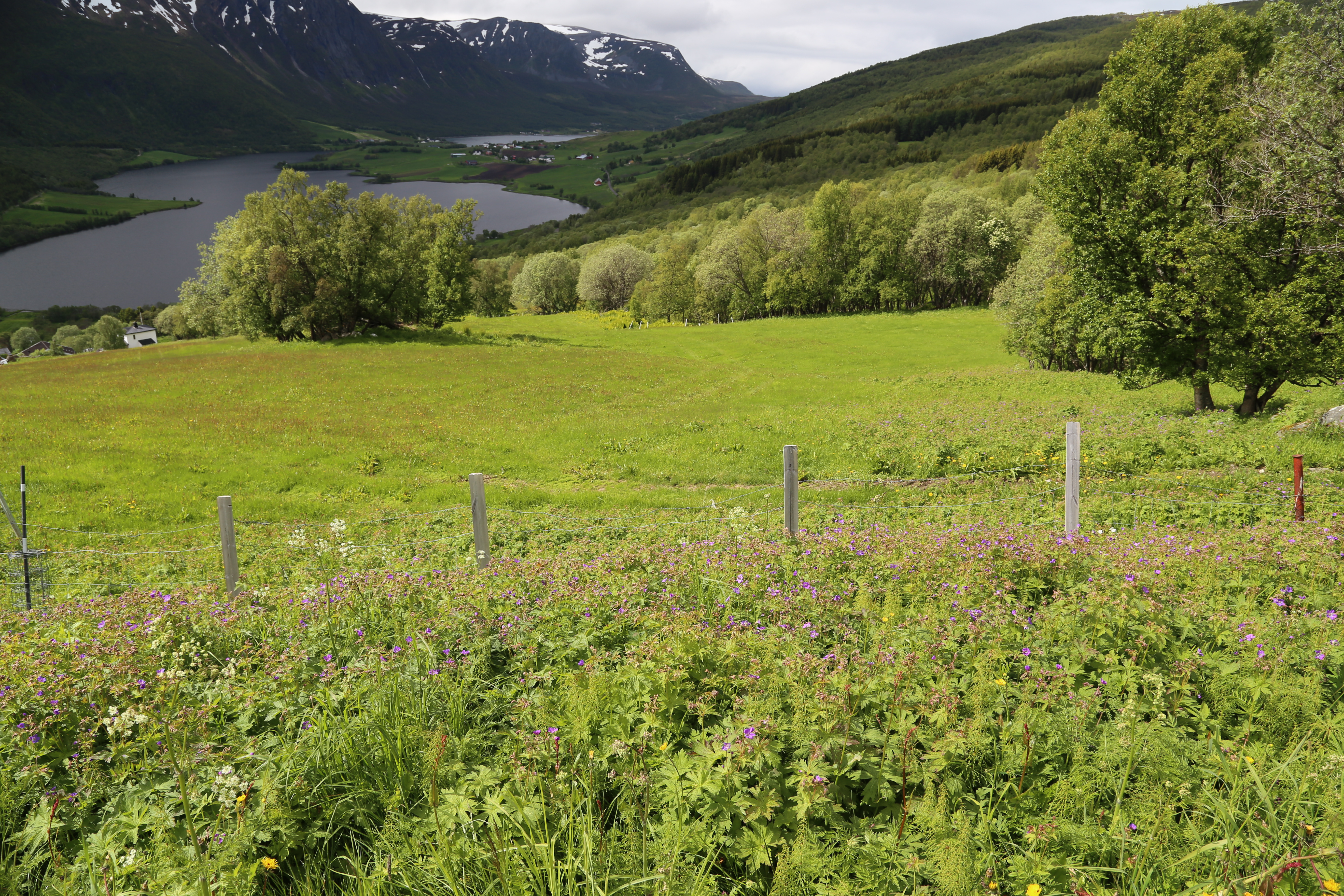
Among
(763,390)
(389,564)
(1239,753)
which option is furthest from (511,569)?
(763,390)

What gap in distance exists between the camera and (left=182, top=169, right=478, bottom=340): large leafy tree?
53.9m

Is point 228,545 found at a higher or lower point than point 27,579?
higher

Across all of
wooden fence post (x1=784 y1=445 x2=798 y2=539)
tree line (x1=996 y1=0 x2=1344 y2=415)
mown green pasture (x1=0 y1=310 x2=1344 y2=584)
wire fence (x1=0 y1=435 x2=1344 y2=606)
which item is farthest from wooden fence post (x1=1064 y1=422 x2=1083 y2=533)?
tree line (x1=996 y1=0 x2=1344 y2=415)

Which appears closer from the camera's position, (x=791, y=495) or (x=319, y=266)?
(x=791, y=495)

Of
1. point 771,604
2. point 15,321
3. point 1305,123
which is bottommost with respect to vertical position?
point 771,604

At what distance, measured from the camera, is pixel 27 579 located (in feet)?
30.5

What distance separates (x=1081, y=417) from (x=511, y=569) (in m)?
22.6

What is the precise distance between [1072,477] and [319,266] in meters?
59.9

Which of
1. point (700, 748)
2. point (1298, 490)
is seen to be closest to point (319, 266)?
point (700, 748)

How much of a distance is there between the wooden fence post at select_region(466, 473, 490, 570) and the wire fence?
1.0 inches

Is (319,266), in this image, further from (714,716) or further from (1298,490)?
(1298,490)

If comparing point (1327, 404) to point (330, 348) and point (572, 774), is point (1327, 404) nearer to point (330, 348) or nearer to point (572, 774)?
point (572, 774)

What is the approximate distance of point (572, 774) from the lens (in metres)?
3.78

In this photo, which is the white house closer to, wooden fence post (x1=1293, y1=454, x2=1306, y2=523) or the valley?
the valley
